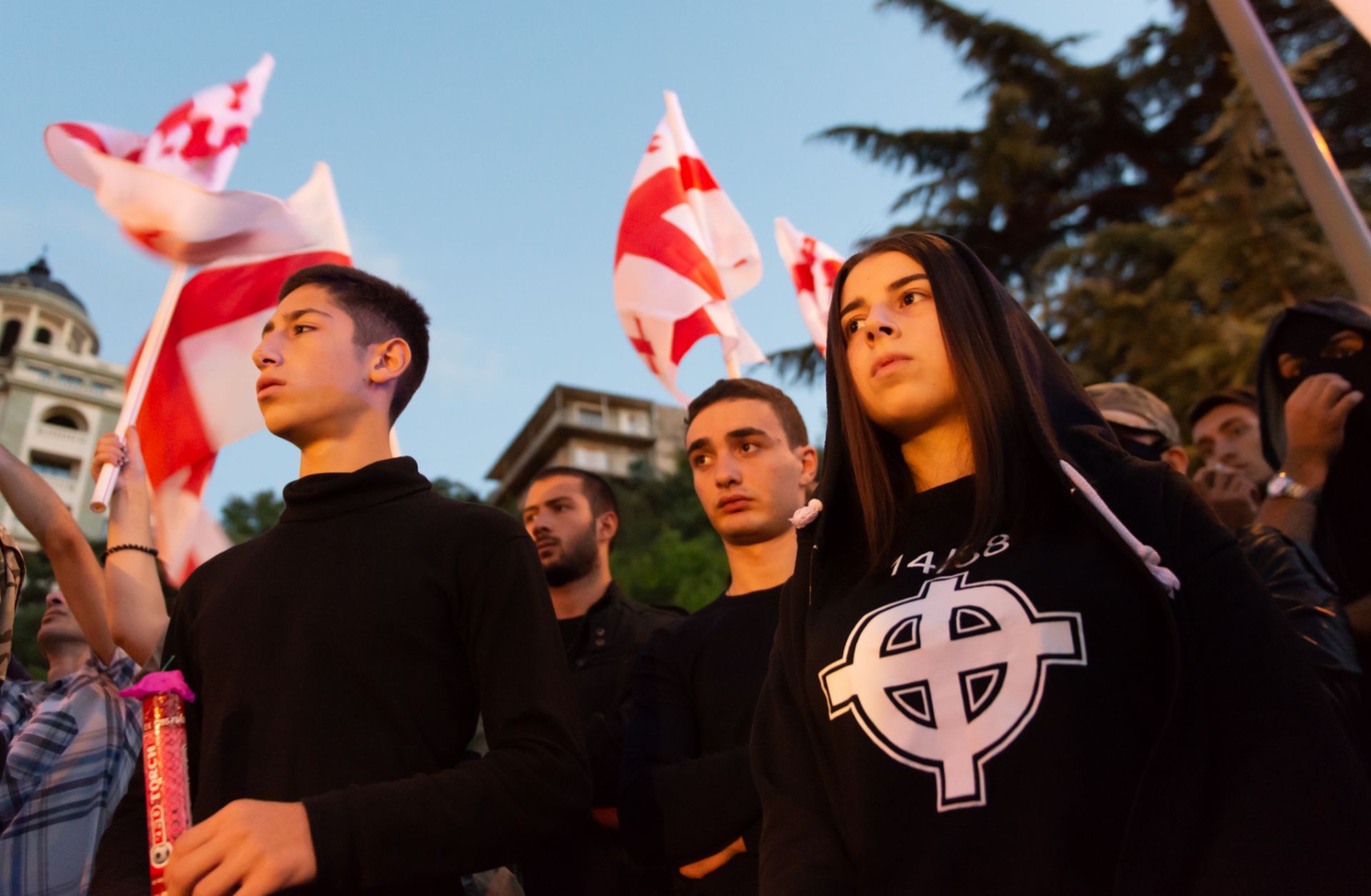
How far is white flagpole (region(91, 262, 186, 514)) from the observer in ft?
11.5

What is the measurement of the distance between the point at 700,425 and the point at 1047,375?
5.60ft

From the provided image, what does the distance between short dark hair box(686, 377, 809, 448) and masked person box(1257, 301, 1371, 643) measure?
56.4 inches

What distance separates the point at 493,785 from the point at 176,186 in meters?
3.64

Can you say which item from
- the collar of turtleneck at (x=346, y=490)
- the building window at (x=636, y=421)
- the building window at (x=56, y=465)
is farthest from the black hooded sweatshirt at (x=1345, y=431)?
the building window at (x=56, y=465)

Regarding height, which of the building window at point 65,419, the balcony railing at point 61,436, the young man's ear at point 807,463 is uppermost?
the building window at point 65,419

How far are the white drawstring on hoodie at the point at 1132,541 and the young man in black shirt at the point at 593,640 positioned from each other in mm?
1010

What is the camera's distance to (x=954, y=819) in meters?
1.60

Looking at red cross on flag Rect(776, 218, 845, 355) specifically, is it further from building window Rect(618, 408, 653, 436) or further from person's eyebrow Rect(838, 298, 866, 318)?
building window Rect(618, 408, 653, 436)

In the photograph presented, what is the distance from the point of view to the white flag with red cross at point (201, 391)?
4.02 meters

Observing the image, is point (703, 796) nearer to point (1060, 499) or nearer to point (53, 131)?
point (1060, 499)

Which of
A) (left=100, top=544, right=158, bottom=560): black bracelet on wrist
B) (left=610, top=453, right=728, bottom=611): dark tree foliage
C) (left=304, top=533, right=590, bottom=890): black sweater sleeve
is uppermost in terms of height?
(left=610, top=453, right=728, bottom=611): dark tree foliage

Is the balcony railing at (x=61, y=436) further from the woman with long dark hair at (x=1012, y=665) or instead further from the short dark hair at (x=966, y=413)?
the woman with long dark hair at (x=1012, y=665)

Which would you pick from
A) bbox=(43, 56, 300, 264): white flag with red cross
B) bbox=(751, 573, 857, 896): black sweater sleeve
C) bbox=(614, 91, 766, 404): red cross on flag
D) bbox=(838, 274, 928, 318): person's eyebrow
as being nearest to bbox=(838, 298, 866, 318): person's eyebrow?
bbox=(838, 274, 928, 318): person's eyebrow

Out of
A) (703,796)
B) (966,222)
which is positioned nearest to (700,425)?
(703,796)
